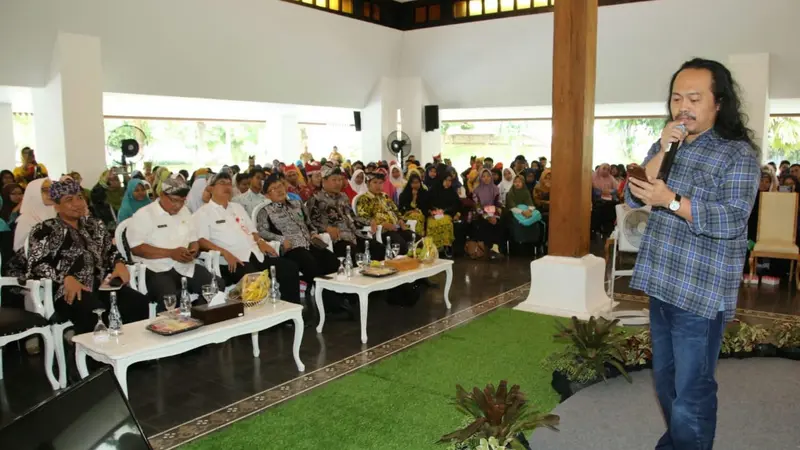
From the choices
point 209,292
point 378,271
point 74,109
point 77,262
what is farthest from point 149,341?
Result: point 74,109

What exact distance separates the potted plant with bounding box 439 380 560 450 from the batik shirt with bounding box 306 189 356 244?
371 centimetres

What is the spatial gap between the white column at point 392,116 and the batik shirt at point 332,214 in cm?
735

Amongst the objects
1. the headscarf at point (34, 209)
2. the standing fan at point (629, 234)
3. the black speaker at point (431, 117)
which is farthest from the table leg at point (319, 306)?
the black speaker at point (431, 117)

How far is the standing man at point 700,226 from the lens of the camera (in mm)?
1954

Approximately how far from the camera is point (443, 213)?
26.8 feet

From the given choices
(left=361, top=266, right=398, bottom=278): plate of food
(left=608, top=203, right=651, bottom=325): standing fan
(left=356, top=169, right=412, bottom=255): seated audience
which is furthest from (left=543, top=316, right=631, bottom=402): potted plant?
(left=356, top=169, right=412, bottom=255): seated audience

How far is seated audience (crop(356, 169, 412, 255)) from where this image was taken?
22.1 ft

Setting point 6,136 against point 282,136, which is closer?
point 6,136

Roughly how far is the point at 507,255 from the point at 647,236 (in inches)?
244

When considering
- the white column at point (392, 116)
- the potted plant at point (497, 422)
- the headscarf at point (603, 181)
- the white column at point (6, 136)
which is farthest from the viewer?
the white column at point (392, 116)

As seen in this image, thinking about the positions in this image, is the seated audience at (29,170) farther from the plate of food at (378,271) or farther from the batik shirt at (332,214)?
the plate of food at (378,271)

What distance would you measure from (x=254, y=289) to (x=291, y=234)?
1716mm

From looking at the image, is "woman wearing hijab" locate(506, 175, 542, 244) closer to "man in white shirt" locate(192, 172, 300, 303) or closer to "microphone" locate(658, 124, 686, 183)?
"man in white shirt" locate(192, 172, 300, 303)

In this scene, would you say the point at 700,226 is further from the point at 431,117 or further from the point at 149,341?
the point at 431,117
